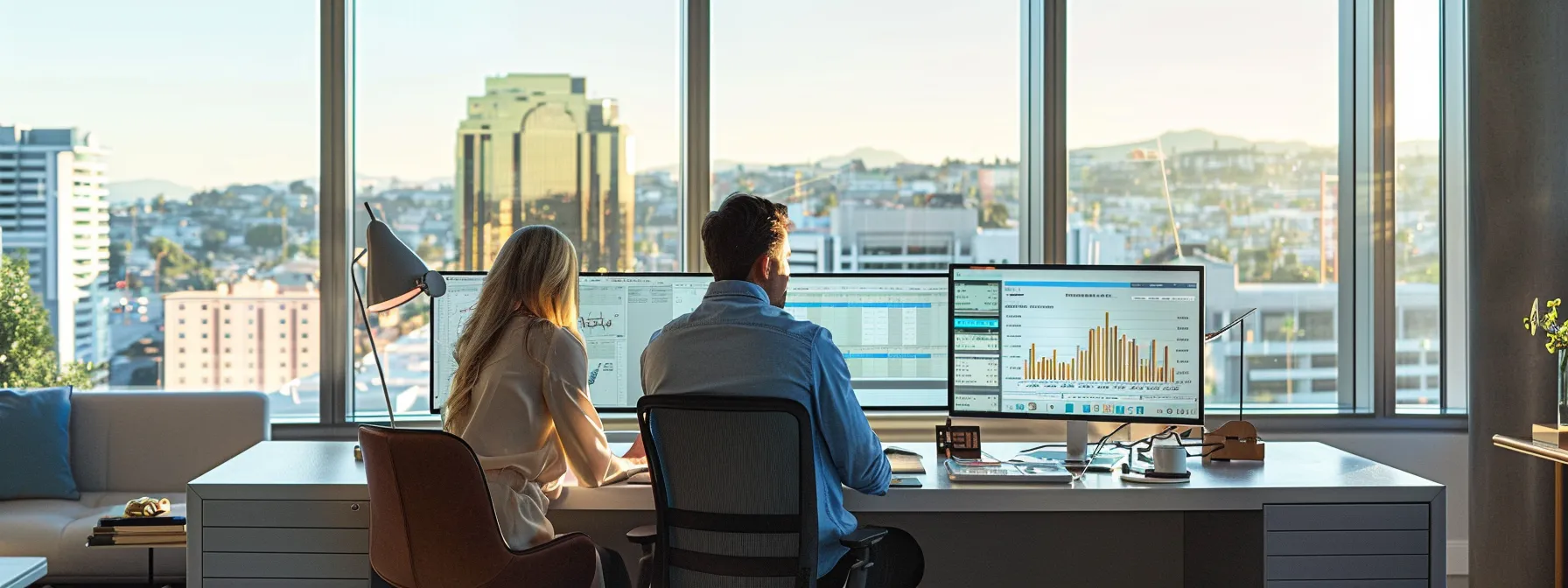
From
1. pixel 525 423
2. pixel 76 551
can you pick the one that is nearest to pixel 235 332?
pixel 76 551

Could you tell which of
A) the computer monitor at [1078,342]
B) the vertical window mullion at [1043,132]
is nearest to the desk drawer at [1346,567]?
the computer monitor at [1078,342]

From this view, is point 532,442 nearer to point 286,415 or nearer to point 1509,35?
point 286,415

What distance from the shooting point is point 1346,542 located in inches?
101

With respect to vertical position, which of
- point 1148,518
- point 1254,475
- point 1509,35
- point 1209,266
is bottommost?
point 1148,518

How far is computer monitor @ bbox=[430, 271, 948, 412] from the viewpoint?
3248 mm

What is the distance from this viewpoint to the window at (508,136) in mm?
4059

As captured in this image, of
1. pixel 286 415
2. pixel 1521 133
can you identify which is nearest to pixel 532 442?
pixel 286 415

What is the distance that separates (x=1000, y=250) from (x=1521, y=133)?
64.2 inches

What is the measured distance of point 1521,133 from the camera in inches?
142

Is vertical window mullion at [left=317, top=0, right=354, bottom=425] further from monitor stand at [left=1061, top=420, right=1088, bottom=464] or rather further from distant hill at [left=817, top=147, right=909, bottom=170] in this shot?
monitor stand at [left=1061, top=420, right=1088, bottom=464]

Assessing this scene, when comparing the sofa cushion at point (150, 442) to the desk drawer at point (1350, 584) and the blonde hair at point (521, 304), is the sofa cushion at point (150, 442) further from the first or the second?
the desk drawer at point (1350, 584)

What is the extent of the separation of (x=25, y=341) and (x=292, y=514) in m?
2.04

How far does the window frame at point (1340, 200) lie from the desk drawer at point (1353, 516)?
148 cm

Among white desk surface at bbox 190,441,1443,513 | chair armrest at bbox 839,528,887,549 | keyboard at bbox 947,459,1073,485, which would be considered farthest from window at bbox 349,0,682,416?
chair armrest at bbox 839,528,887,549
